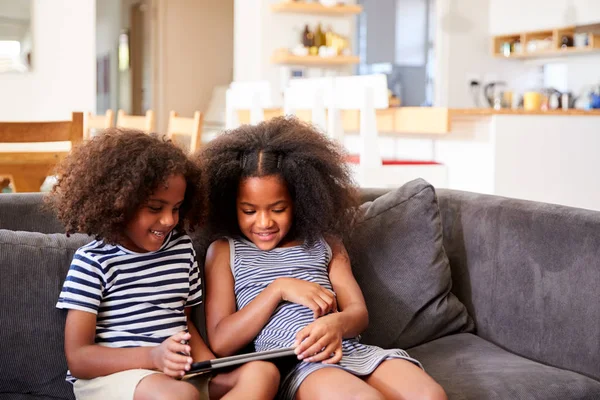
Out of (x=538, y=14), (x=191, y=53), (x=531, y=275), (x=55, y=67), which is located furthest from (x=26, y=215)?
(x=191, y=53)

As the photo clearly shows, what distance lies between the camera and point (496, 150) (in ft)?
12.6

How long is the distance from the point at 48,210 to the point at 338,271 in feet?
2.13

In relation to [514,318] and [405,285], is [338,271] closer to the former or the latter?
[405,285]

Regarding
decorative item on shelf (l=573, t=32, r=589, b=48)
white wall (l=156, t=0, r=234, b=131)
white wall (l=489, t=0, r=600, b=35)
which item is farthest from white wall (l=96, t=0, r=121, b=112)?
decorative item on shelf (l=573, t=32, r=589, b=48)

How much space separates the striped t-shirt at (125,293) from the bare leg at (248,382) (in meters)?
0.13

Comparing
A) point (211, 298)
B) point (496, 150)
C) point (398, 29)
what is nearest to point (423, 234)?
point (211, 298)

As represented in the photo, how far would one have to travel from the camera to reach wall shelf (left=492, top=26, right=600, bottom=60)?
6.15m

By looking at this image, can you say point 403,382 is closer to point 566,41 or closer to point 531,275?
point 531,275

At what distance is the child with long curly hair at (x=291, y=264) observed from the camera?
1.45m

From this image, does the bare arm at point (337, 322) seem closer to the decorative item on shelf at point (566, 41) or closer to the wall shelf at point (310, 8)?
the wall shelf at point (310, 8)

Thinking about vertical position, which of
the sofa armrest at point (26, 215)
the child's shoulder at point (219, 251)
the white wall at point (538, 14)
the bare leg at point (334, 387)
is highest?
the white wall at point (538, 14)

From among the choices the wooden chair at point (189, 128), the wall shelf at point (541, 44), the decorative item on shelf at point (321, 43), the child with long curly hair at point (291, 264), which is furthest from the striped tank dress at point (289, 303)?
the wall shelf at point (541, 44)

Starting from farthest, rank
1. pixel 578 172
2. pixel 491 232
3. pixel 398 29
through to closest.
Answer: pixel 398 29 → pixel 578 172 → pixel 491 232

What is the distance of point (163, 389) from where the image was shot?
1.32m
